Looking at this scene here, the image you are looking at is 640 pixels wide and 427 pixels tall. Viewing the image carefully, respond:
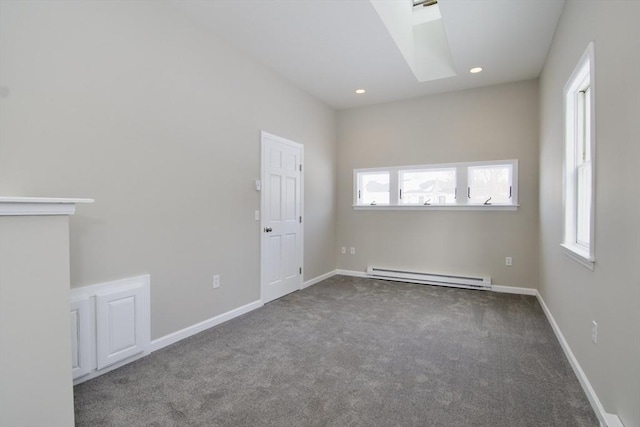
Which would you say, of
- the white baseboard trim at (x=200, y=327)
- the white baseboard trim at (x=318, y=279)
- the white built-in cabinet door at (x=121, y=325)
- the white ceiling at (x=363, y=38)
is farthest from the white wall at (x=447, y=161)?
the white built-in cabinet door at (x=121, y=325)

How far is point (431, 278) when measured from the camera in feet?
16.0

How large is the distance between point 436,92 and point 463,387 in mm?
4159

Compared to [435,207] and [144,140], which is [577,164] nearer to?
[435,207]

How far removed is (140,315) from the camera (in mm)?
2471

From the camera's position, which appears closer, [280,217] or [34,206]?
[34,206]

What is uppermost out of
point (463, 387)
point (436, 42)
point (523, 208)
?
point (436, 42)

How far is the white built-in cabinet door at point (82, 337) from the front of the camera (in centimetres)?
206

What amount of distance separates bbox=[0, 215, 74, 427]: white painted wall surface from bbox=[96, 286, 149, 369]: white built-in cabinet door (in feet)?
2.28

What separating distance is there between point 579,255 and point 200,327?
10.3ft

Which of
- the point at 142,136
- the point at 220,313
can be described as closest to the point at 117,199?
the point at 142,136

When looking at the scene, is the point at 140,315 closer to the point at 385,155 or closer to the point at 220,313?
the point at 220,313

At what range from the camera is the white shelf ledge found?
4.47 ft

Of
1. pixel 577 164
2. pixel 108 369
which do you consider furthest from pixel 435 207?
pixel 108 369

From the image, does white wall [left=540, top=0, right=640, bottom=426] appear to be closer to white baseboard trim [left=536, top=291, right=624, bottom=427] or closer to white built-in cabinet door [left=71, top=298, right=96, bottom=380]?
white baseboard trim [left=536, top=291, right=624, bottom=427]
